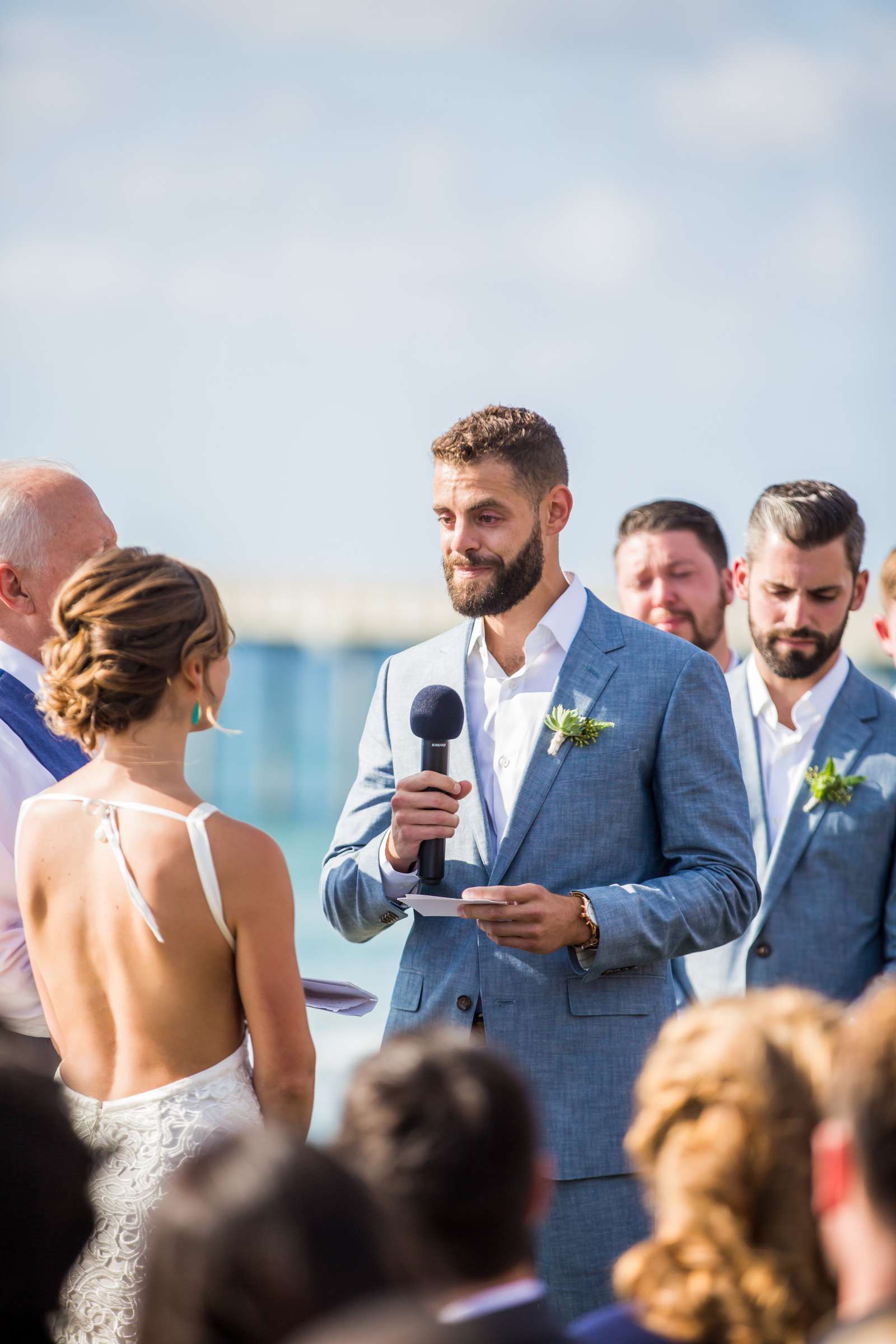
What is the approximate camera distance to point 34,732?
3219mm

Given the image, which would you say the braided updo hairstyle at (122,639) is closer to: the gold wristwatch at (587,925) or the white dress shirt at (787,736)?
the gold wristwatch at (587,925)

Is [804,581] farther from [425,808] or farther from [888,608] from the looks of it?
[425,808]

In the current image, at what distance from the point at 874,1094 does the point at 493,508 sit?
7.56ft

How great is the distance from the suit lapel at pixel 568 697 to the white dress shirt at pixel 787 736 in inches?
39.9

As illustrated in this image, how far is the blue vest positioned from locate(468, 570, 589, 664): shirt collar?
1.07 m

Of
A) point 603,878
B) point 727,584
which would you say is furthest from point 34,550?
point 727,584

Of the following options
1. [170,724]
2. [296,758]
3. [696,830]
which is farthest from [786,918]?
[296,758]

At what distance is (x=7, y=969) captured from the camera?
9.91ft

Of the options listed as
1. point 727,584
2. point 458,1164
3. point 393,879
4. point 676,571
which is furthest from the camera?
point 727,584

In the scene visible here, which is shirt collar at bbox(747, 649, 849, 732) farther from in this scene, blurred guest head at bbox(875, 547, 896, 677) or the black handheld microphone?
the black handheld microphone

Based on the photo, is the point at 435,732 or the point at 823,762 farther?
the point at 823,762

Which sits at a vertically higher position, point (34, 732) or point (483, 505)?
point (483, 505)

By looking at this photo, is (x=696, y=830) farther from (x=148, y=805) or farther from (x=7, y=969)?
(x=7, y=969)

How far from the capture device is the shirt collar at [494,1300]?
145 cm
